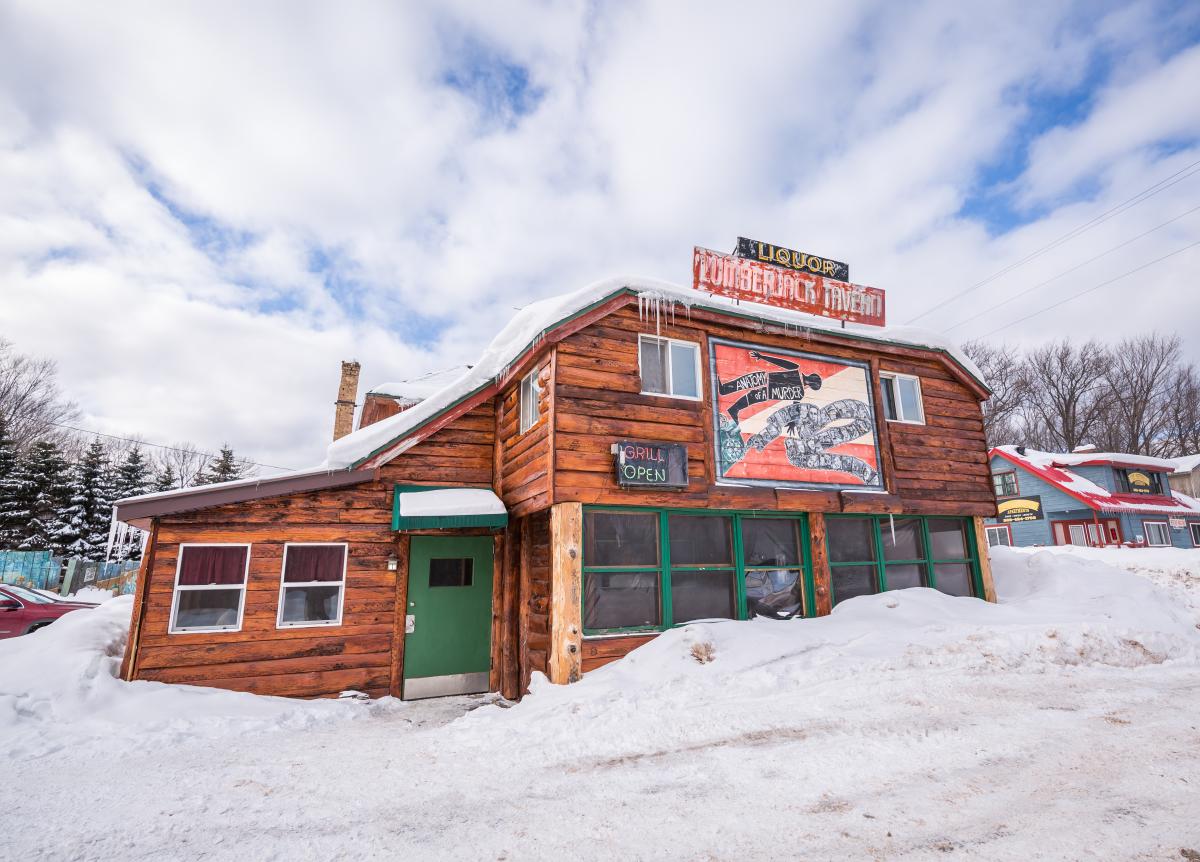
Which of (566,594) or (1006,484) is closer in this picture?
(566,594)

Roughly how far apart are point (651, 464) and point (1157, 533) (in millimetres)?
34926

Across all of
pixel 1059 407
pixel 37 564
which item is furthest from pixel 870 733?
pixel 1059 407

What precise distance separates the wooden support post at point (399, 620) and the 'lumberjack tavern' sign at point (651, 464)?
3800mm

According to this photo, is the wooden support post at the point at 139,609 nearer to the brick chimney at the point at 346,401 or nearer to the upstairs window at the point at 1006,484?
the brick chimney at the point at 346,401

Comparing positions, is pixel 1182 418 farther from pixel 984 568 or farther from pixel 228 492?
pixel 228 492

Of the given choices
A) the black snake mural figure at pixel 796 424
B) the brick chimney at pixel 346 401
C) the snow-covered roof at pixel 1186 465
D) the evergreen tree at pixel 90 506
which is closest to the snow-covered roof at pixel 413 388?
the brick chimney at pixel 346 401

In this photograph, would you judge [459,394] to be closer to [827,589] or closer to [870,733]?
[827,589]

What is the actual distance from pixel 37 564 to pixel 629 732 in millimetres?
29260

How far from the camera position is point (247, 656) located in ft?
27.5

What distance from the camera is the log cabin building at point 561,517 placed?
8.40 meters

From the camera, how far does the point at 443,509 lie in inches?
356

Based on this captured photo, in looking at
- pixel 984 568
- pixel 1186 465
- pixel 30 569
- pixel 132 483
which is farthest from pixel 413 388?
pixel 1186 465

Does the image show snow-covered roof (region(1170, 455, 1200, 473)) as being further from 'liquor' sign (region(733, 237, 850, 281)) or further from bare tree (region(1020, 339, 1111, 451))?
'liquor' sign (region(733, 237, 850, 281))

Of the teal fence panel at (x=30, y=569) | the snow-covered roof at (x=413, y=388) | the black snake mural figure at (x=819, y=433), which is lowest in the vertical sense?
the teal fence panel at (x=30, y=569)
